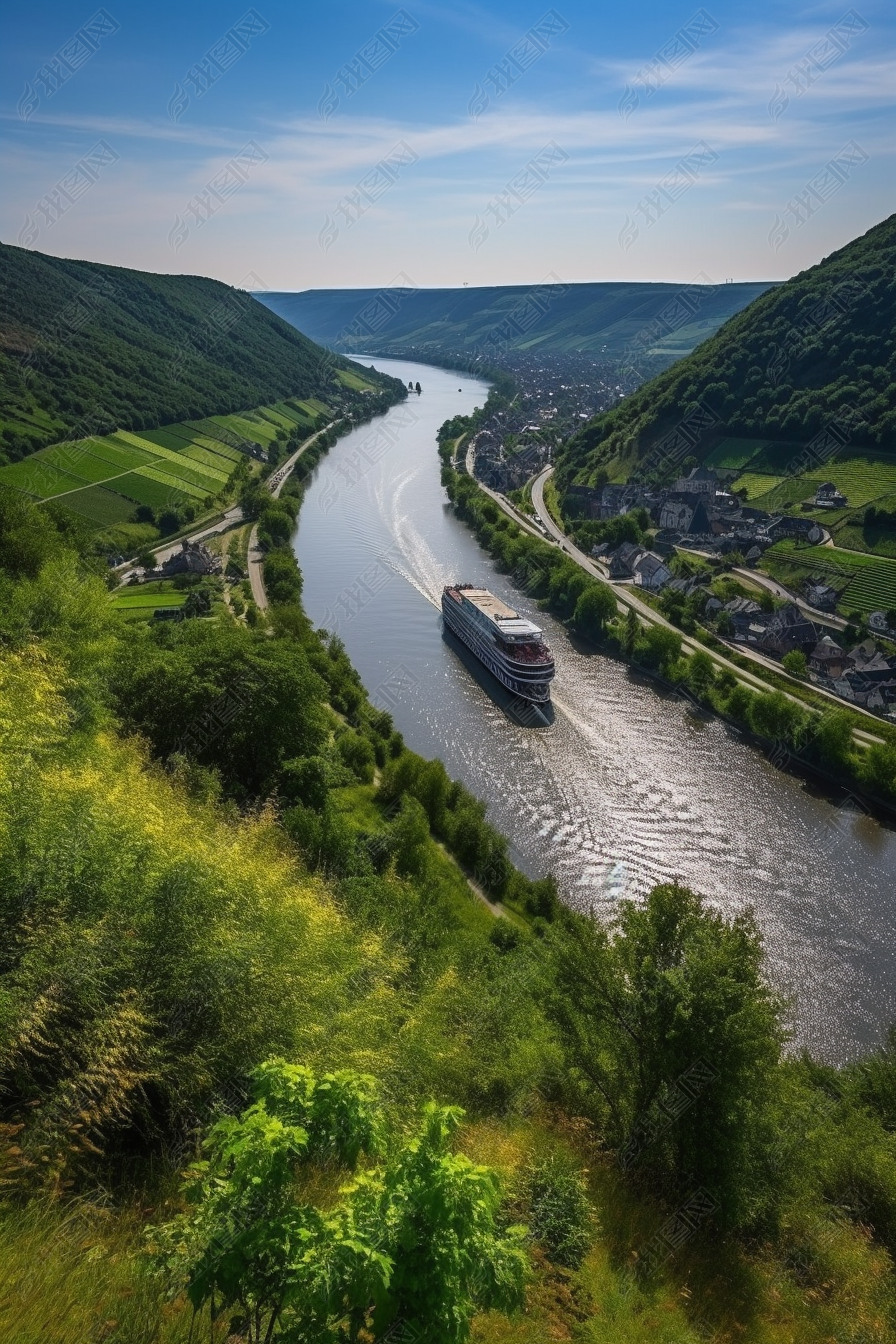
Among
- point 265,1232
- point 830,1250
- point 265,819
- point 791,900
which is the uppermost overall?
point 265,1232

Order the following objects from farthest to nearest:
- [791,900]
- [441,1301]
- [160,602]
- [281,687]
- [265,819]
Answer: [160,602] → [791,900] → [281,687] → [265,819] → [441,1301]

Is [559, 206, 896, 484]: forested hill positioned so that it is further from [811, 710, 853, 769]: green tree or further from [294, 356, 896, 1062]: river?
[811, 710, 853, 769]: green tree

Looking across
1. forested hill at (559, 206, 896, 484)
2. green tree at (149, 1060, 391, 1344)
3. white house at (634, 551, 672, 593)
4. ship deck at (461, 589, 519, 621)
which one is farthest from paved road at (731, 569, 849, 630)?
green tree at (149, 1060, 391, 1344)

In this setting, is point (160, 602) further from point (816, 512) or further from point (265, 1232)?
point (816, 512)

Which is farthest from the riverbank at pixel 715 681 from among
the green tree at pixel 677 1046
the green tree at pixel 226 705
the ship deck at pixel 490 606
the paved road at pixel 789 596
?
the green tree at pixel 677 1046

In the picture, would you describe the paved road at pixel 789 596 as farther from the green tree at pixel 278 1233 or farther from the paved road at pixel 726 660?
the green tree at pixel 278 1233

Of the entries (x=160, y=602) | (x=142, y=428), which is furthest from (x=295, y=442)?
(x=160, y=602)

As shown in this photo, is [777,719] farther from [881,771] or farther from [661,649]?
[661,649]
